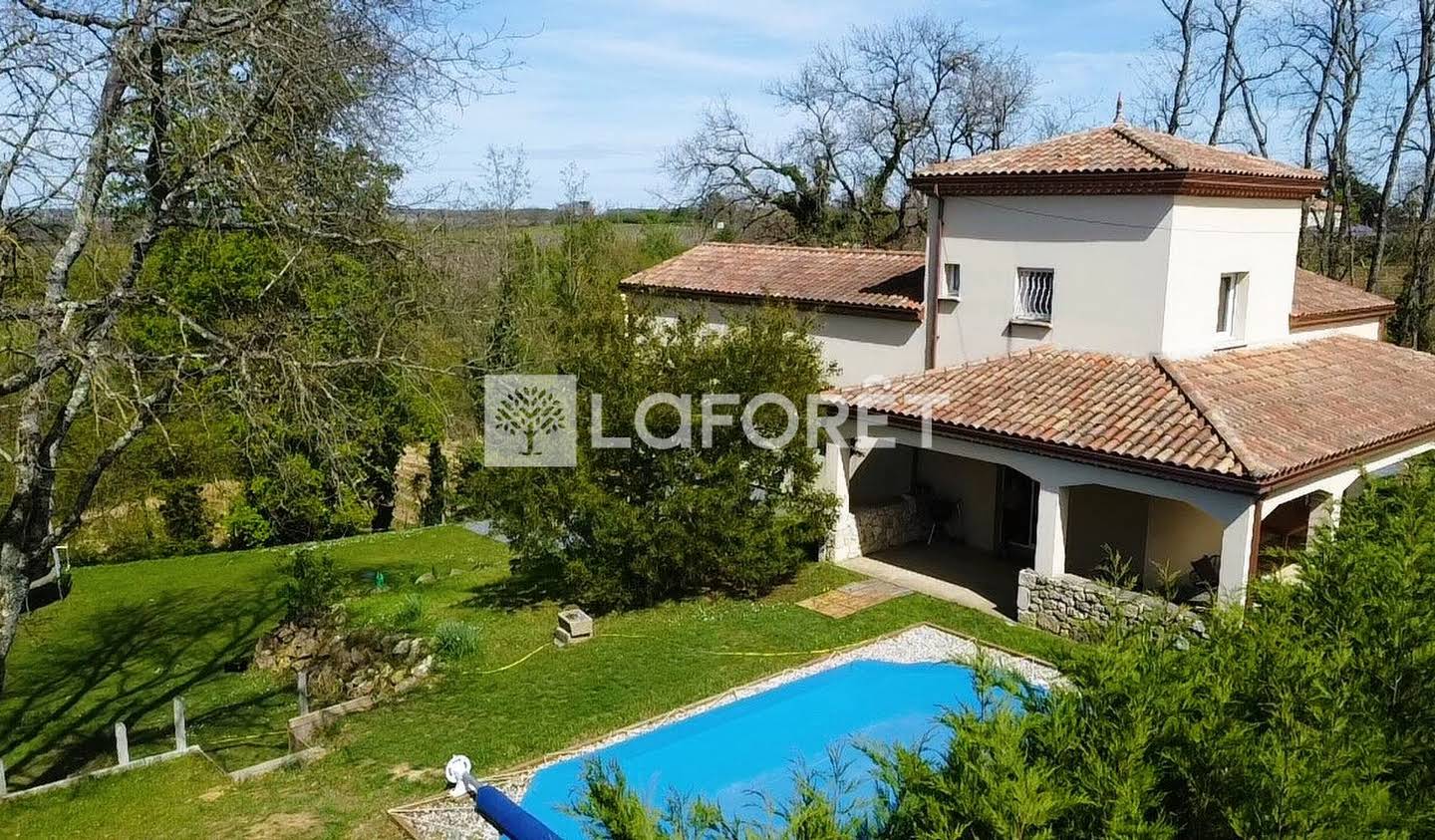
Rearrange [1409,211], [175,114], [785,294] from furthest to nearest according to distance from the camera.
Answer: [1409,211] → [785,294] → [175,114]

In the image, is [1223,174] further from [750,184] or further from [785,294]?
[750,184]

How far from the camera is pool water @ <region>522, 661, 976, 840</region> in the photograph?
1093cm

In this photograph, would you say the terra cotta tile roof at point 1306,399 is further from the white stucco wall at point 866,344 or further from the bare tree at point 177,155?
the bare tree at point 177,155

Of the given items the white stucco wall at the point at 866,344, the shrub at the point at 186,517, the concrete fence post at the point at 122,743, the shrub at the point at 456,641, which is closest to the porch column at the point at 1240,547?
the white stucco wall at the point at 866,344

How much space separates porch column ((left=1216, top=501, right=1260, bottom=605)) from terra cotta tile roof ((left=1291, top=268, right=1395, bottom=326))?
8645 mm

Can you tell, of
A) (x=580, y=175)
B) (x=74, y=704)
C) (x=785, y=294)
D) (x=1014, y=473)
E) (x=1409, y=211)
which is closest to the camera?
(x=74, y=704)

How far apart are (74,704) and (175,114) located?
13485 millimetres

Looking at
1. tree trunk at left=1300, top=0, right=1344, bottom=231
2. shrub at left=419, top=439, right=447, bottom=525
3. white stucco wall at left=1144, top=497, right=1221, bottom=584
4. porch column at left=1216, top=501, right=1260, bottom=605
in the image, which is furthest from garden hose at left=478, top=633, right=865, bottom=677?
tree trunk at left=1300, top=0, right=1344, bottom=231

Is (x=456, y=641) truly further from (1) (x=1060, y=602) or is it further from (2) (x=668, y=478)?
(1) (x=1060, y=602)

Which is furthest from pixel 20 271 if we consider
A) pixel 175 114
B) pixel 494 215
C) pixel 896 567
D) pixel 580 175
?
pixel 580 175

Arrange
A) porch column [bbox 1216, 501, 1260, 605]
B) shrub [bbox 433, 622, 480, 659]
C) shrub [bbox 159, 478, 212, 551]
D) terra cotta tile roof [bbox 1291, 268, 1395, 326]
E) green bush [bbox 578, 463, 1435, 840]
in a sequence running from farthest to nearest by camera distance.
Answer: shrub [bbox 159, 478, 212, 551] → terra cotta tile roof [bbox 1291, 268, 1395, 326] → shrub [bbox 433, 622, 480, 659] → porch column [bbox 1216, 501, 1260, 605] → green bush [bbox 578, 463, 1435, 840]

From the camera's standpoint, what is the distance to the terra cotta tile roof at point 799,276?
21203mm

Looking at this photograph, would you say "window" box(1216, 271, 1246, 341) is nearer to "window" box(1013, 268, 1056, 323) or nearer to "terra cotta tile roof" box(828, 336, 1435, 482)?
"terra cotta tile roof" box(828, 336, 1435, 482)

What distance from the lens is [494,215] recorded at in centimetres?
4794
